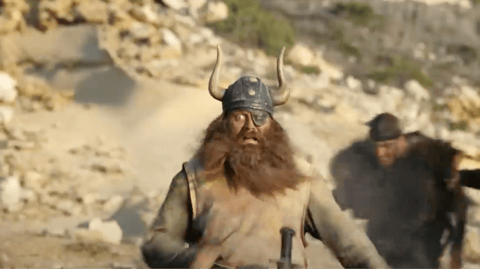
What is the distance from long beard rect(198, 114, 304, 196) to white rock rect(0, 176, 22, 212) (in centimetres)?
668

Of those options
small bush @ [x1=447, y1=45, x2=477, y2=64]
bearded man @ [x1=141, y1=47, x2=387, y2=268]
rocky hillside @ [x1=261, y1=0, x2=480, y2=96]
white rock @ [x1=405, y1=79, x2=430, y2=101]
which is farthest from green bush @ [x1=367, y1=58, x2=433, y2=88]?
bearded man @ [x1=141, y1=47, x2=387, y2=268]

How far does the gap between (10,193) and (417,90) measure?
9127mm

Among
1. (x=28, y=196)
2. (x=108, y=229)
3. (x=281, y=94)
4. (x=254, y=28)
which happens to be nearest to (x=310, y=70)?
(x=254, y=28)

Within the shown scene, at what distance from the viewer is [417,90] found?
49.8 ft

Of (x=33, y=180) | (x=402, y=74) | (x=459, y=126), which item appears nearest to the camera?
(x=33, y=180)

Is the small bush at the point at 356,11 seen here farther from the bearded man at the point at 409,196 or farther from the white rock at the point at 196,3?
the bearded man at the point at 409,196

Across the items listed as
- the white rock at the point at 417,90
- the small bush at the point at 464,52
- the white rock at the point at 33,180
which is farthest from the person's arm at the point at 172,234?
the small bush at the point at 464,52

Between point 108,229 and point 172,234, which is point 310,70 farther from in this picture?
point 172,234

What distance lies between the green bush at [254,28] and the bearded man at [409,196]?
896 cm

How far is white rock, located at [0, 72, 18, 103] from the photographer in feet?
37.4

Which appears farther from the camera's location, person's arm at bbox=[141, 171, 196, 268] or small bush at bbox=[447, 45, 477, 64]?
small bush at bbox=[447, 45, 477, 64]

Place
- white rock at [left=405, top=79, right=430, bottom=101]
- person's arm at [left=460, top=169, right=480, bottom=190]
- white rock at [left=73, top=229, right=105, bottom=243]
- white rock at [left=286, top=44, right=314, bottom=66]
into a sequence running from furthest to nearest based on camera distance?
white rock at [left=286, top=44, right=314, bottom=66], white rock at [left=405, top=79, right=430, bottom=101], white rock at [left=73, top=229, right=105, bottom=243], person's arm at [left=460, top=169, right=480, bottom=190]

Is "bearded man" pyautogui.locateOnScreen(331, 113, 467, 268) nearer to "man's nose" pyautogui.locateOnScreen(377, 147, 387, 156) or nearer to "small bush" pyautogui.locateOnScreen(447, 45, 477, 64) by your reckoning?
"man's nose" pyautogui.locateOnScreen(377, 147, 387, 156)

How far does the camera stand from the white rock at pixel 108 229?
8.07 metres
